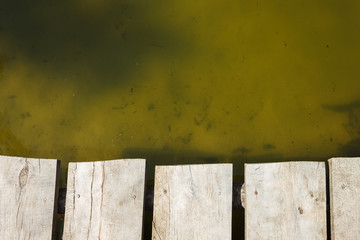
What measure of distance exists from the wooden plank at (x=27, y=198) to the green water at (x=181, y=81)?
0.30 meters

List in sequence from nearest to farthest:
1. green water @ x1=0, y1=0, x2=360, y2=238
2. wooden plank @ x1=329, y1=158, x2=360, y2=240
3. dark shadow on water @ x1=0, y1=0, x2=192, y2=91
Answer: wooden plank @ x1=329, y1=158, x2=360, y2=240 → green water @ x1=0, y1=0, x2=360, y2=238 → dark shadow on water @ x1=0, y1=0, x2=192, y2=91

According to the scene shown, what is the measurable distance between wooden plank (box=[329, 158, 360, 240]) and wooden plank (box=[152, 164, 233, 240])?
1.35ft

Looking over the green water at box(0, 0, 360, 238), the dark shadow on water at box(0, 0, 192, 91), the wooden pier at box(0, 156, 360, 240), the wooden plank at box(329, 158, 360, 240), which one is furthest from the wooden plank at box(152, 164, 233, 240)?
the dark shadow on water at box(0, 0, 192, 91)

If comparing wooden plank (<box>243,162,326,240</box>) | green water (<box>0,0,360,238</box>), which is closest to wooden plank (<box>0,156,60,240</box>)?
green water (<box>0,0,360,238</box>)

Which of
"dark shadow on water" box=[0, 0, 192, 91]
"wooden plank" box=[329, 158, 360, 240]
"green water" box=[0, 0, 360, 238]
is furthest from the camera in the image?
"dark shadow on water" box=[0, 0, 192, 91]

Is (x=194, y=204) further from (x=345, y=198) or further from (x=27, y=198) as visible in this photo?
(x=27, y=198)

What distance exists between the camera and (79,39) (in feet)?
6.63

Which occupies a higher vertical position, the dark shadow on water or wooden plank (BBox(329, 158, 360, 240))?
the dark shadow on water

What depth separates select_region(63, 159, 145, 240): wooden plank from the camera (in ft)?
5.03

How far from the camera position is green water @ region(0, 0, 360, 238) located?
1848 millimetres

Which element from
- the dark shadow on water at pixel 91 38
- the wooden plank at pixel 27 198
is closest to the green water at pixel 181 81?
the dark shadow on water at pixel 91 38

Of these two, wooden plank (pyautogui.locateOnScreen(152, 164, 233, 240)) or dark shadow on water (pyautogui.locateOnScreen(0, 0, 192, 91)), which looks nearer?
wooden plank (pyautogui.locateOnScreen(152, 164, 233, 240))

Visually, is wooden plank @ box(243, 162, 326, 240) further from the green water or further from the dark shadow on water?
the dark shadow on water

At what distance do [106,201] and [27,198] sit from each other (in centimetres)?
34
